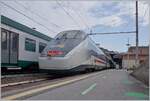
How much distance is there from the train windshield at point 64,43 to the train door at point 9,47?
252 centimetres

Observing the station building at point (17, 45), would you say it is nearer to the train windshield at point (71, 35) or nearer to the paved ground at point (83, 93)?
the train windshield at point (71, 35)

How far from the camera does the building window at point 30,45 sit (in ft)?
64.6

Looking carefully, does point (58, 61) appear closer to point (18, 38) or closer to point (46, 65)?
point (46, 65)

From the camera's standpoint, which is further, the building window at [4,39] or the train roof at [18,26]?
the train roof at [18,26]

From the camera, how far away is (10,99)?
7480 millimetres

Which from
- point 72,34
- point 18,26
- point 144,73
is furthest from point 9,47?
point 144,73

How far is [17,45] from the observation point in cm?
1816

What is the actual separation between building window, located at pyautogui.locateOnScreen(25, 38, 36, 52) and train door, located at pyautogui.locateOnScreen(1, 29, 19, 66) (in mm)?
1633

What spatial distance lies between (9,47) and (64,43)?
15.0ft

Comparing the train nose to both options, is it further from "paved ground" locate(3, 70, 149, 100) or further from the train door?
"paved ground" locate(3, 70, 149, 100)

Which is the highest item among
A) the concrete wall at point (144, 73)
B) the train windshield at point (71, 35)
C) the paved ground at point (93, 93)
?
the train windshield at point (71, 35)

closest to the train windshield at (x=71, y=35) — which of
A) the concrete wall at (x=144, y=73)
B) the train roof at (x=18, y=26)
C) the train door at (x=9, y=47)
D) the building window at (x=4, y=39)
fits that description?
the train roof at (x=18, y=26)

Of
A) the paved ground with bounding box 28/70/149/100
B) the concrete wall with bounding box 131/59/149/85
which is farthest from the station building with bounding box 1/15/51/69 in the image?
the concrete wall with bounding box 131/59/149/85

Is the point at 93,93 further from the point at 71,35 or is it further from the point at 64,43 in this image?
the point at 71,35
